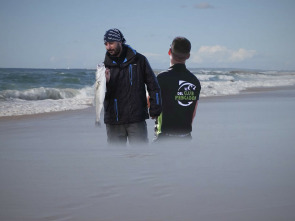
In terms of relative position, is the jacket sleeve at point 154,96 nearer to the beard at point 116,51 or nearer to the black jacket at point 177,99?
the black jacket at point 177,99

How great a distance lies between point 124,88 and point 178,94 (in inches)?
27.3

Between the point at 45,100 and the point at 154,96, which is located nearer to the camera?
the point at 154,96

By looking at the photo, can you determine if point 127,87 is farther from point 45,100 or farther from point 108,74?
point 45,100

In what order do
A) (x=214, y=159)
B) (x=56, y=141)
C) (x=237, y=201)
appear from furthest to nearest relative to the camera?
1. (x=56, y=141)
2. (x=214, y=159)
3. (x=237, y=201)

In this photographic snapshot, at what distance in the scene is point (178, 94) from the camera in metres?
3.75

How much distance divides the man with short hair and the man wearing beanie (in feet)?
1.04

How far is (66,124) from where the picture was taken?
9.01 metres

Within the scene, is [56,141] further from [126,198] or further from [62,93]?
[62,93]

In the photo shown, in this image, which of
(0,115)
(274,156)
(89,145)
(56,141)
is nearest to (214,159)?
(274,156)

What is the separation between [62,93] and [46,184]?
18774 mm

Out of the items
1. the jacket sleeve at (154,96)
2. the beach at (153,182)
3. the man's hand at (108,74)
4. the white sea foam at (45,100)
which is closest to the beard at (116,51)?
the man's hand at (108,74)

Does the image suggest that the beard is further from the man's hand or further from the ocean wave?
the ocean wave

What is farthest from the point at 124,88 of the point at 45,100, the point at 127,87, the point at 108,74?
→ the point at 45,100

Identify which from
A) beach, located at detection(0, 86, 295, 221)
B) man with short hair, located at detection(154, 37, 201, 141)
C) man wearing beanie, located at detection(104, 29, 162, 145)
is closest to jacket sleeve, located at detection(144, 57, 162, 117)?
man wearing beanie, located at detection(104, 29, 162, 145)
